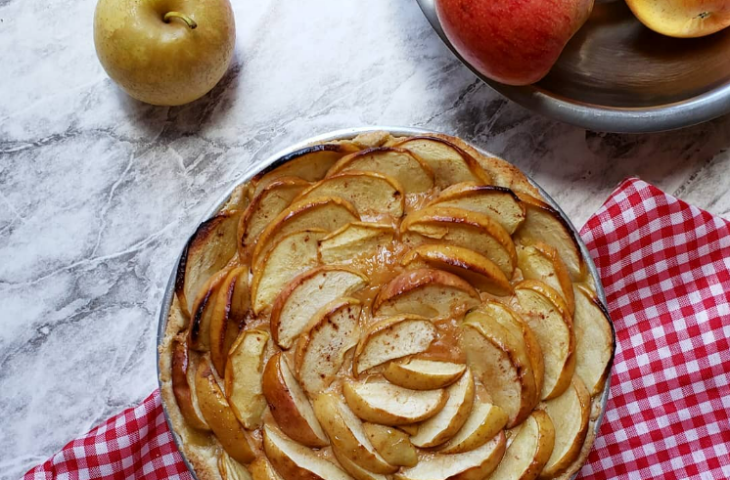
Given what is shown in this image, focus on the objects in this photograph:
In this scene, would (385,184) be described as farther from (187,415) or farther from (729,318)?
(729,318)

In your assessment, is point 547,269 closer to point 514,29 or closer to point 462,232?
point 462,232

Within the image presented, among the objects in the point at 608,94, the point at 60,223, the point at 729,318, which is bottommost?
the point at 60,223

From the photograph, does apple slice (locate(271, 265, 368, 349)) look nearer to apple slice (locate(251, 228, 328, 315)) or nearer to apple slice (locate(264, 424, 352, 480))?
apple slice (locate(251, 228, 328, 315))

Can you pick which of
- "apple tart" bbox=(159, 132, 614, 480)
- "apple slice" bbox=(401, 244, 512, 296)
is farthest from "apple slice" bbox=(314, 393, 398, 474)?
"apple slice" bbox=(401, 244, 512, 296)

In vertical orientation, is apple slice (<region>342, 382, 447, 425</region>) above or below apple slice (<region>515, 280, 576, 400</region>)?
below

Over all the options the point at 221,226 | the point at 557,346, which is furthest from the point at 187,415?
the point at 557,346

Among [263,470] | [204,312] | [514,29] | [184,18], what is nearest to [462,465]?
[263,470]
